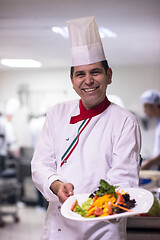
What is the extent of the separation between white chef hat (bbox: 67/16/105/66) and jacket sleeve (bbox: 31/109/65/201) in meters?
0.34

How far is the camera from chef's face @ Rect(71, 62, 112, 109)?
6.47 feet

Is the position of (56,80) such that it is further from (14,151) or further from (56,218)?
(56,218)

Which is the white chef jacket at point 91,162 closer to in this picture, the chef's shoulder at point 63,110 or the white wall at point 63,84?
the chef's shoulder at point 63,110

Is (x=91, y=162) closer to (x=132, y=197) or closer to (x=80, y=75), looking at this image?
(x=132, y=197)

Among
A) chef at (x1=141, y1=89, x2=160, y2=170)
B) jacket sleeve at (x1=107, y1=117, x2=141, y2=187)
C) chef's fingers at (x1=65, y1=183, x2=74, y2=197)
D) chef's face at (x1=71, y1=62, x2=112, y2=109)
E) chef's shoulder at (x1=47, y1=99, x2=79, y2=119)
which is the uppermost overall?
chef's face at (x1=71, y1=62, x2=112, y2=109)

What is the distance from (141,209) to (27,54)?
135 inches

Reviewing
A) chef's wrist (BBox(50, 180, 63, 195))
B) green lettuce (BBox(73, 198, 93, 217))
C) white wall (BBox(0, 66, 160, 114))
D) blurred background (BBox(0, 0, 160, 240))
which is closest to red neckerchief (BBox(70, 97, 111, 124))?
chef's wrist (BBox(50, 180, 63, 195))

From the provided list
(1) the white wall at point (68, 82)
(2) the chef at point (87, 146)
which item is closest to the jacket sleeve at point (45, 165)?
(2) the chef at point (87, 146)

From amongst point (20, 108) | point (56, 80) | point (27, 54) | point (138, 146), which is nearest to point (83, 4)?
point (138, 146)

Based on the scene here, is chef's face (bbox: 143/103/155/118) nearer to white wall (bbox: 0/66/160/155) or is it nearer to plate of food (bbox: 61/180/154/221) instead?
white wall (bbox: 0/66/160/155)

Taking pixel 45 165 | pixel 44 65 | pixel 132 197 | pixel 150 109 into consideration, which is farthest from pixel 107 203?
pixel 44 65

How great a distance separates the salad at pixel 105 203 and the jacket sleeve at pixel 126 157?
0.12 m

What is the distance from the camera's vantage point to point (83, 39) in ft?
6.84

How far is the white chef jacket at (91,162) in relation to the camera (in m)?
1.95
